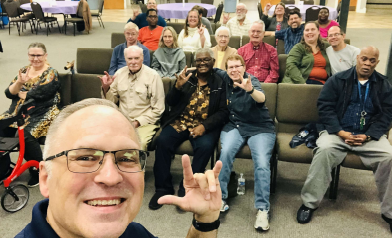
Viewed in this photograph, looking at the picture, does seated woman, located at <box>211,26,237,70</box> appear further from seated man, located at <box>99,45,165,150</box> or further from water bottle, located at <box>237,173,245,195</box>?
water bottle, located at <box>237,173,245,195</box>

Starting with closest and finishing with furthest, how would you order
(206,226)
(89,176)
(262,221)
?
(89,176), (206,226), (262,221)

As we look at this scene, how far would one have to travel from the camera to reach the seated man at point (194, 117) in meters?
3.05

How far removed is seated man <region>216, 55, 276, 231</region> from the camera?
9.16ft

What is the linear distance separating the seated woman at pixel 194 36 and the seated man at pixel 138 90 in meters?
1.80

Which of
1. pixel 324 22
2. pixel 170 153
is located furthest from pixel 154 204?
pixel 324 22

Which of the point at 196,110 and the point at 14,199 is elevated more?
the point at 196,110

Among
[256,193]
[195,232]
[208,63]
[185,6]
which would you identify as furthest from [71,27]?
[195,232]

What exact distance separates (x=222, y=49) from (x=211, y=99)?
1275mm

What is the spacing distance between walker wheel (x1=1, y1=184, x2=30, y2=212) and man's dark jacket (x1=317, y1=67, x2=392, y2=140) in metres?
2.49

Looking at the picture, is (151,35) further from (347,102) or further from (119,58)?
(347,102)

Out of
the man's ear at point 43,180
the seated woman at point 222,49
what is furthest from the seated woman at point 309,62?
the man's ear at point 43,180

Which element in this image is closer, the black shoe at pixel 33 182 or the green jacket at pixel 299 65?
the black shoe at pixel 33 182

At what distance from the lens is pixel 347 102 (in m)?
2.99

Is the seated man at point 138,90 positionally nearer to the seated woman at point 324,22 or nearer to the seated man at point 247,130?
the seated man at point 247,130
